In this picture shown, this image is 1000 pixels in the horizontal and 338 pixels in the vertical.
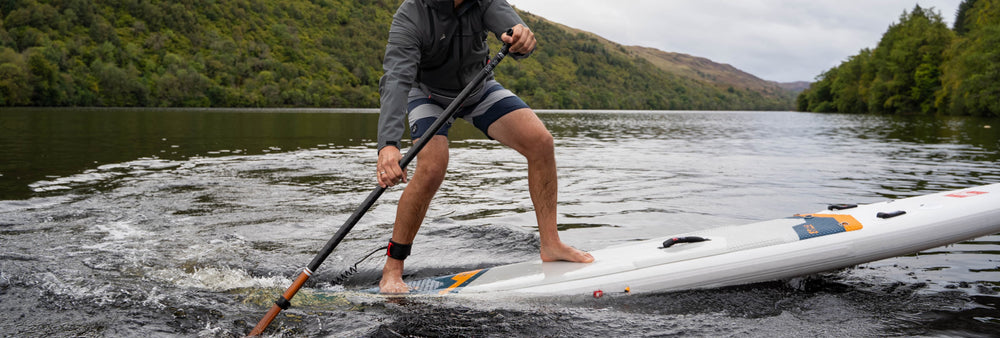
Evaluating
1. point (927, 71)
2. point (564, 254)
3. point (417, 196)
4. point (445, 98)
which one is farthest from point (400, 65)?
point (927, 71)

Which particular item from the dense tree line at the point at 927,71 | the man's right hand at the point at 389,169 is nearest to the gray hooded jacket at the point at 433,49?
the man's right hand at the point at 389,169

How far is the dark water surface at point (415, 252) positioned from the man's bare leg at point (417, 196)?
1.00 ft

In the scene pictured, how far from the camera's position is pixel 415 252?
21.3ft

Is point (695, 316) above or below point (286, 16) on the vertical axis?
below

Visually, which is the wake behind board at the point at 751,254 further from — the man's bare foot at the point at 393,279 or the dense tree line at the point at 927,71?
the dense tree line at the point at 927,71

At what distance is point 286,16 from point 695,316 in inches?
7596

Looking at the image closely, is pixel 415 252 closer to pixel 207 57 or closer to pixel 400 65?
pixel 400 65

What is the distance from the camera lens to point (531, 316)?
14.6ft

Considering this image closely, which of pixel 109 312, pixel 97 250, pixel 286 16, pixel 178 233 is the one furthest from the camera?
pixel 286 16

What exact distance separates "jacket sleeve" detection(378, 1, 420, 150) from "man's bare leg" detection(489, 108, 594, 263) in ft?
2.97

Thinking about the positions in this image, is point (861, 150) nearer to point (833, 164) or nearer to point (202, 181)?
point (833, 164)

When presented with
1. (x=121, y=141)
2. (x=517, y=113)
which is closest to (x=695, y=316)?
(x=517, y=113)

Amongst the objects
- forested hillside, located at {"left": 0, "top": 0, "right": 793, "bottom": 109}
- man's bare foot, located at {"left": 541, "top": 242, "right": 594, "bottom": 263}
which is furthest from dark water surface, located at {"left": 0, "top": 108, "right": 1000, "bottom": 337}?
forested hillside, located at {"left": 0, "top": 0, "right": 793, "bottom": 109}

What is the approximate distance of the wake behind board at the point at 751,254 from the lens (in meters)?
4.84
